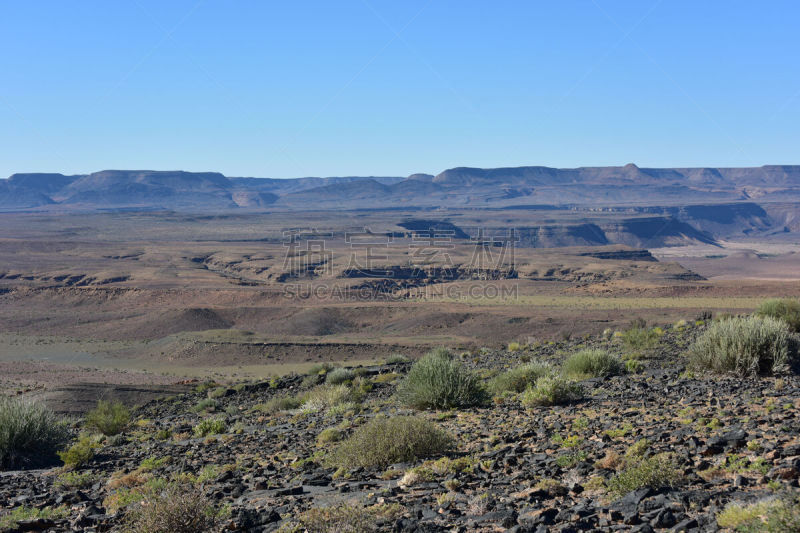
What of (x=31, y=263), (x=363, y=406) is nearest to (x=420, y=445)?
(x=363, y=406)

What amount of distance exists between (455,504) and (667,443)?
271cm

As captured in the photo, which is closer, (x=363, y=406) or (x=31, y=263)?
(x=363, y=406)

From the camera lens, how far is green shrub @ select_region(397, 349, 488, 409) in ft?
40.5

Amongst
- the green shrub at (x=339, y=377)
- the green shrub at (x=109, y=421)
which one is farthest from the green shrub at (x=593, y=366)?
the green shrub at (x=109, y=421)

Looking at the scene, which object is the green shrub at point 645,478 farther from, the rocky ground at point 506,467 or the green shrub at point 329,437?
the green shrub at point 329,437

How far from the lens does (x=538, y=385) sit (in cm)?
1156

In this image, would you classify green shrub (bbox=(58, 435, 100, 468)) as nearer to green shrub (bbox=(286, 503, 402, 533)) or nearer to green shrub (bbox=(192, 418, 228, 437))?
green shrub (bbox=(192, 418, 228, 437))

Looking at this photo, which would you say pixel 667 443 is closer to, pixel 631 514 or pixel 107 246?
pixel 631 514

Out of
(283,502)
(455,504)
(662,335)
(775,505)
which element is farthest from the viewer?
(662,335)

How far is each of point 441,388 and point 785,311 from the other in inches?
401

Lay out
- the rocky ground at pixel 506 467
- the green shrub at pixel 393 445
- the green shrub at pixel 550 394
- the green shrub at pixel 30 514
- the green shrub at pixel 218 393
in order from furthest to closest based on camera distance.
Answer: the green shrub at pixel 218 393, the green shrub at pixel 550 394, the green shrub at pixel 393 445, the green shrub at pixel 30 514, the rocky ground at pixel 506 467

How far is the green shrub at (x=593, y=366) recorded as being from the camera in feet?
47.1

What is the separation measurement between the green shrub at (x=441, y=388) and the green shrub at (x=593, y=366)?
9.19ft

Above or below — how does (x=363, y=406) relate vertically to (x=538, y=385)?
below
